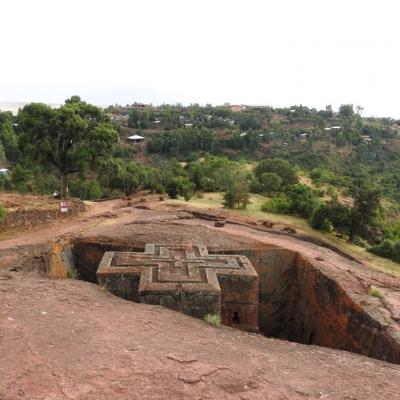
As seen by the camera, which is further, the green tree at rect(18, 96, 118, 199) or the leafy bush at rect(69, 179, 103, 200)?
the leafy bush at rect(69, 179, 103, 200)

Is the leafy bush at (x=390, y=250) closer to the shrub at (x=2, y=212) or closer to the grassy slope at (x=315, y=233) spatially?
the grassy slope at (x=315, y=233)

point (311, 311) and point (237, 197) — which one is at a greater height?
point (237, 197)

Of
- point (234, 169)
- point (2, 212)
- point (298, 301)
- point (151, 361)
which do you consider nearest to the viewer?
point (151, 361)

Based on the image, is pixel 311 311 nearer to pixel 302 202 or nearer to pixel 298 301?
pixel 298 301

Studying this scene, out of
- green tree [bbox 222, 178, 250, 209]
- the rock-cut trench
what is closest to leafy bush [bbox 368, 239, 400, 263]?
the rock-cut trench

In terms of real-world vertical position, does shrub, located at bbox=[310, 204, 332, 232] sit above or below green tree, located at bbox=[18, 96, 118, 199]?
below

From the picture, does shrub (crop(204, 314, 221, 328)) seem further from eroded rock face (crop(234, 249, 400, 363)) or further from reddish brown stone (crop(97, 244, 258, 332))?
eroded rock face (crop(234, 249, 400, 363))

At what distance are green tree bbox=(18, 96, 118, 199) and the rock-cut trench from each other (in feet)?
22.0

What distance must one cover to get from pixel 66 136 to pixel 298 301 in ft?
41.5

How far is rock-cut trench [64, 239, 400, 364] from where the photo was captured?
10133mm

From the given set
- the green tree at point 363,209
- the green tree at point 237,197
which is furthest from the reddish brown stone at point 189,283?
the green tree at point 237,197

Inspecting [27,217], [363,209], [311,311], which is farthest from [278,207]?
[27,217]

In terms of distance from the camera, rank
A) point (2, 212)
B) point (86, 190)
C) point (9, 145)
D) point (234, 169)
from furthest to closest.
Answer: point (9, 145), point (86, 190), point (234, 169), point (2, 212)

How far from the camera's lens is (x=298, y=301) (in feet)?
45.0
